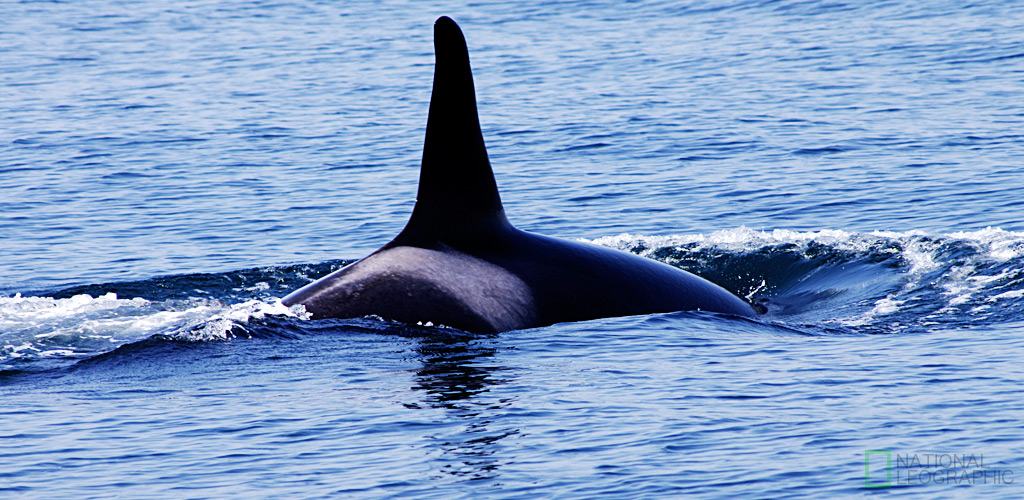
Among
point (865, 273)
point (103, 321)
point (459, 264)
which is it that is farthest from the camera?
point (865, 273)

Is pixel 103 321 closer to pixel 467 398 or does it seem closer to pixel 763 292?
pixel 467 398

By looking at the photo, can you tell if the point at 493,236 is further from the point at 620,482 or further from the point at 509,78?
the point at 509,78

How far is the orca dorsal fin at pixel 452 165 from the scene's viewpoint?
15258 millimetres

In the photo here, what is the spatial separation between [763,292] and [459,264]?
583 centimetres

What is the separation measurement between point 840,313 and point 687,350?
3.35 m

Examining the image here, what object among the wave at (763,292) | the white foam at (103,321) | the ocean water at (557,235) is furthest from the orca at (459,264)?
the wave at (763,292)

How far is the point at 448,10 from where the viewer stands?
74.2 metres

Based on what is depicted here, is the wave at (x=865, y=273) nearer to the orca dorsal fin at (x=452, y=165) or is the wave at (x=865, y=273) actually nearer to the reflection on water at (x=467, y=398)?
the orca dorsal fin at (x=452, y=165)

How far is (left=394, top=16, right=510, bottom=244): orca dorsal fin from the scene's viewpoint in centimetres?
1526

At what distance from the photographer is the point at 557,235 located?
2455 centimetres

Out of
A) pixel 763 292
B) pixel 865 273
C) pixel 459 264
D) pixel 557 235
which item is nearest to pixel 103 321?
pixel 459 264

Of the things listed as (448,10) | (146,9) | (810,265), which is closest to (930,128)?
(810,265)

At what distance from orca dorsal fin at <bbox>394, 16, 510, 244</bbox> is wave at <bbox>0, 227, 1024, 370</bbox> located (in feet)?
6.00

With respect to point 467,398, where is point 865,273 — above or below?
below
